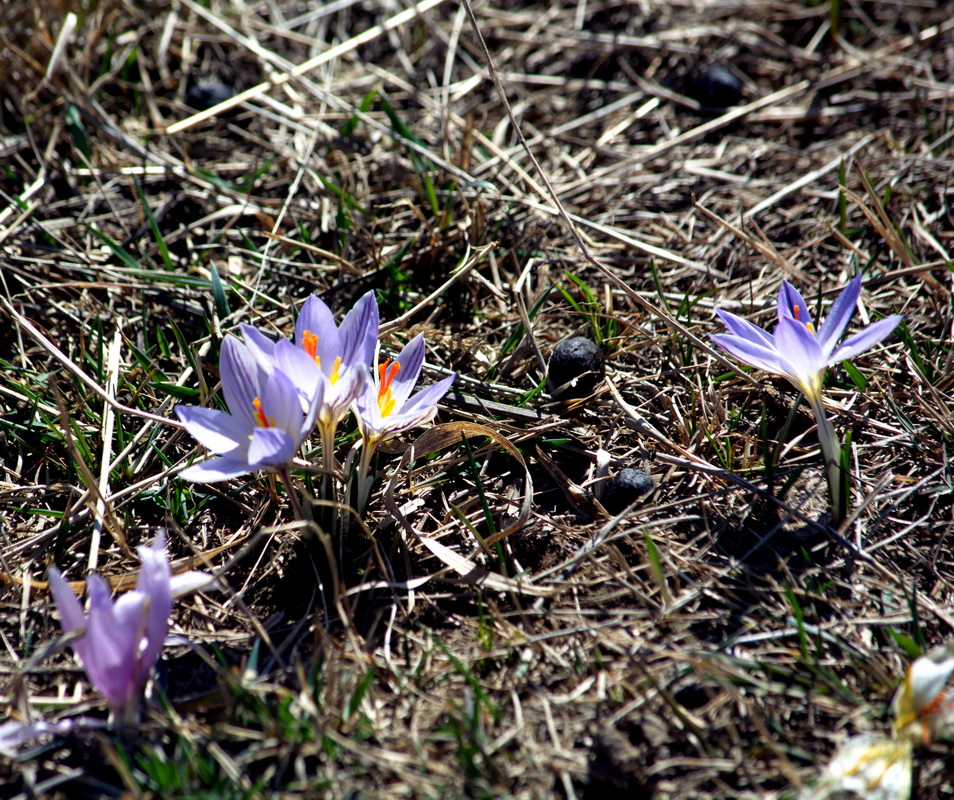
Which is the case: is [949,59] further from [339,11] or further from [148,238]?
[148,238]

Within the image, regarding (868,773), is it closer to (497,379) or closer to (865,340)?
(865,340)

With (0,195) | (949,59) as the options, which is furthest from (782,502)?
(0,195)

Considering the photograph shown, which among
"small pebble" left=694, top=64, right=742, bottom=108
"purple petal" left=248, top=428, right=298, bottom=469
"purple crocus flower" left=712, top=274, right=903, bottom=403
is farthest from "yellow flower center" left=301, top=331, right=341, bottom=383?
"small pebble" left=694, top=64, right=742, bottom=108

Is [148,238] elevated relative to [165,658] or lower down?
elevated

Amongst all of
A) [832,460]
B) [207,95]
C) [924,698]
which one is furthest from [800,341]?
[207,95]

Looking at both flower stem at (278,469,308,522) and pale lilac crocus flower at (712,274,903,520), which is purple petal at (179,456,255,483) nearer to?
flower stem at (278,469,308,522)

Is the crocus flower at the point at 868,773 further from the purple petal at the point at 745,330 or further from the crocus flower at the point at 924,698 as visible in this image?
the purple petal at the point at 745,330
